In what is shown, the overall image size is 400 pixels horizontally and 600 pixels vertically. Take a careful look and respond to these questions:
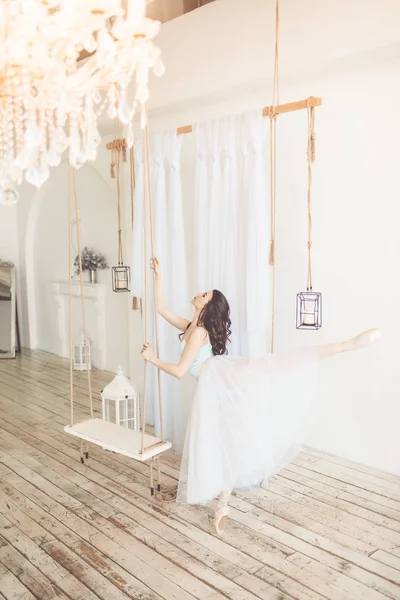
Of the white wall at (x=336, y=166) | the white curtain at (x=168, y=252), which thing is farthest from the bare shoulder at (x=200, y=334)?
the white wall at (x=336, y=166)

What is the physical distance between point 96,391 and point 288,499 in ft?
10.1

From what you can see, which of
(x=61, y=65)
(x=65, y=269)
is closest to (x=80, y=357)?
(x=65, y=269)

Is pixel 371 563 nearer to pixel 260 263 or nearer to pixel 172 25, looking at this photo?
pixel 260 263

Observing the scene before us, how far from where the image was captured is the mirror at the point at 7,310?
8250mm

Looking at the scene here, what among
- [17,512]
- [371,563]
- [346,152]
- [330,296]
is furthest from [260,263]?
[17,512]

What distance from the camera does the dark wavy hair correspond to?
3.71m

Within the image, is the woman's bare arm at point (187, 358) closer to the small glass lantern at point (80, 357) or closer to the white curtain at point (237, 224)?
the white curtain at point (237, 224)

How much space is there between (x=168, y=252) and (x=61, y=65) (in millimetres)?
2154

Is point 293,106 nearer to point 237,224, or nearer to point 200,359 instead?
point 237,224

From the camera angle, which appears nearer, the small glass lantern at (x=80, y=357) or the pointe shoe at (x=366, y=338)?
the pointe shoe at (x=366, y=338)

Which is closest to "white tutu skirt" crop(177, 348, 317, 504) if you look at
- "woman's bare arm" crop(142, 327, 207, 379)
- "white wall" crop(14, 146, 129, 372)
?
"woman's bare arm" crop(142, 327, 207, 379)

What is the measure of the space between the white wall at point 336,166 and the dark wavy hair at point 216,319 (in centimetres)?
102

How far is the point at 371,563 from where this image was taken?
9.86 ft

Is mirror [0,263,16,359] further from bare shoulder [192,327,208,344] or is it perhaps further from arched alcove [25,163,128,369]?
bare shoulder [192,327,208,344]
